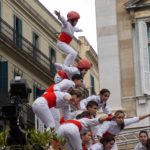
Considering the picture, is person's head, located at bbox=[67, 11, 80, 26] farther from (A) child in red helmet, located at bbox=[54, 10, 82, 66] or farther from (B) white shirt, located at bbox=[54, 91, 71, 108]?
(B) white shirt, located at bbox=[54, 91, 71, 108]

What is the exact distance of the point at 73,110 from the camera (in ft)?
54.8

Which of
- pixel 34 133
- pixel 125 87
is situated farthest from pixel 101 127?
pixel 125 87

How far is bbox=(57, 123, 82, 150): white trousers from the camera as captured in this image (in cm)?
1370

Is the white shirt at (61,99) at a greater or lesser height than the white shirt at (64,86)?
lesser

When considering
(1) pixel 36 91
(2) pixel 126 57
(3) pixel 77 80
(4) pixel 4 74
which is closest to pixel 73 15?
(3) pixel 77 80

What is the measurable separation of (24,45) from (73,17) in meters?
23.9

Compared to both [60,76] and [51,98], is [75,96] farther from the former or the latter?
[60,76]

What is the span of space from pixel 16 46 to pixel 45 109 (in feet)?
78.6

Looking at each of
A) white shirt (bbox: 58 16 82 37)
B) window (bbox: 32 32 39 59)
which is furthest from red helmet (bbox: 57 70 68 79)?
window (bbox: 32 32 39 59)

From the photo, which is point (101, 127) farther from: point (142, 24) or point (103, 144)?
Result: point (142, 24)

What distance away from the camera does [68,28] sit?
53.1 feet

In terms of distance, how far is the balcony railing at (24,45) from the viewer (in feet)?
124

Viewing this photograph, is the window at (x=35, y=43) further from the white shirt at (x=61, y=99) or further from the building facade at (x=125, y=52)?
the white shirt at (x=61, y=99)

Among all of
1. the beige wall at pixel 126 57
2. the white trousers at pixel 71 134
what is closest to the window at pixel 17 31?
the beige wall at pixel 126 57
